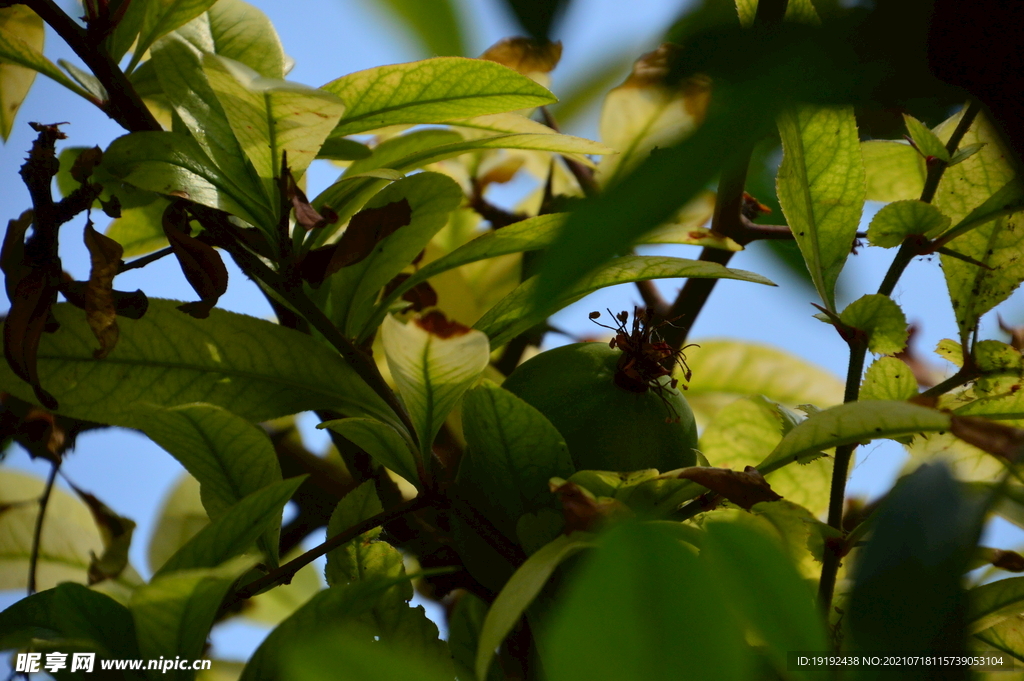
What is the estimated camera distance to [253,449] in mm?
459

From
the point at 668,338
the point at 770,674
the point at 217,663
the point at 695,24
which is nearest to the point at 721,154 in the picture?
the point at 695,24

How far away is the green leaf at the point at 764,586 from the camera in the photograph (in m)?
0.22

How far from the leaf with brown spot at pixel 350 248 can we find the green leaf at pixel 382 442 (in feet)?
0.31

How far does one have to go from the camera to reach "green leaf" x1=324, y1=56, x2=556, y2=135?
0.49 m

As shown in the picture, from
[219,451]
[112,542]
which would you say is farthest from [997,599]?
[112,542]

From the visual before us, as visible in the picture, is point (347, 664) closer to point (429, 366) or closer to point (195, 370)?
point (429, 366)

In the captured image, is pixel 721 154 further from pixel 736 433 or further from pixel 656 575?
pixel 736 433

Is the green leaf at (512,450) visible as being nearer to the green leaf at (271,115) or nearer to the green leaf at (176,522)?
the green leaf at (271,115)

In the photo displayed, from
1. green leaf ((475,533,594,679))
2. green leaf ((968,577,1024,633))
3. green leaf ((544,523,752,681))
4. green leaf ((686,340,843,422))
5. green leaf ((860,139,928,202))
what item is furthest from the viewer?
green leaf ((686,340,843,422))

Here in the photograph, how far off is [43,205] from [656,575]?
459 millimetres

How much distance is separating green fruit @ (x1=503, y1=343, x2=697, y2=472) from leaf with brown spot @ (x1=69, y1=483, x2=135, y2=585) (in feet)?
1.13

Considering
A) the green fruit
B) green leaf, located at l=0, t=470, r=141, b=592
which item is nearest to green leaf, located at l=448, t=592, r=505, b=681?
the green fruit

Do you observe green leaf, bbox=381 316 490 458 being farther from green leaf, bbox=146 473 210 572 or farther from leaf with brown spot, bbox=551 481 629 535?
green leaf, bbox=146 473 210 572

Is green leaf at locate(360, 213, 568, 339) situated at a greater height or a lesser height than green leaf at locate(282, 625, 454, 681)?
greater
